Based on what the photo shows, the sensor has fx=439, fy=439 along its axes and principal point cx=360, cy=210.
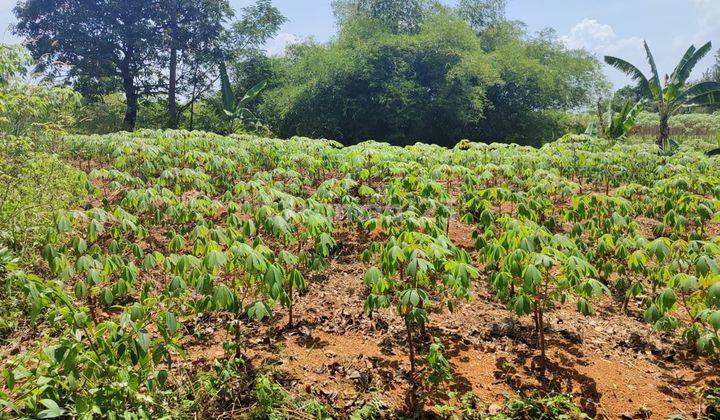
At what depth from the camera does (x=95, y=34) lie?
1806 centimetres

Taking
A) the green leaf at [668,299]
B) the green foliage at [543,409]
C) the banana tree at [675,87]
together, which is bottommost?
the green foliage at [543,409]

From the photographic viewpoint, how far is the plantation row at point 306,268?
2.03 m

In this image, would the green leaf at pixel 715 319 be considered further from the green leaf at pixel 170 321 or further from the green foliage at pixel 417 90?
the green foliage at pixel 417 90

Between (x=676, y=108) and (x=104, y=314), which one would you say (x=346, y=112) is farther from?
(x=104, y=314)

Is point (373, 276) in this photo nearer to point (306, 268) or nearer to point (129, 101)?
point (306, 268)

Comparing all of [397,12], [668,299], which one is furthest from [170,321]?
[397,12]

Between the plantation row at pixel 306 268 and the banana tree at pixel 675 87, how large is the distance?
24.2 ft

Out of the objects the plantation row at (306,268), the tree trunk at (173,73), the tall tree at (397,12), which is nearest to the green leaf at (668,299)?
the plantation row at (306,268)

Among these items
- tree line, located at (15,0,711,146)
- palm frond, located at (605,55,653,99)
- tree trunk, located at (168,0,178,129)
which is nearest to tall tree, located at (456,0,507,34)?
tree line, located at (15,0,711,146)

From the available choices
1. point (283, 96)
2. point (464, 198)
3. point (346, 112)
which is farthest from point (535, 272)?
point (283, 96)

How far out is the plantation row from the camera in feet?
6.65

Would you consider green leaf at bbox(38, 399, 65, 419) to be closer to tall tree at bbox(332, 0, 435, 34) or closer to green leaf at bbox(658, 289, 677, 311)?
green leaf at bbox(658, 289, 677, 311)

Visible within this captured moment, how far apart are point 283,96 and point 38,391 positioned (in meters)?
16.0

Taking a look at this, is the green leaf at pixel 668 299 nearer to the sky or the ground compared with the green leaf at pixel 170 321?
nearer to the ground
